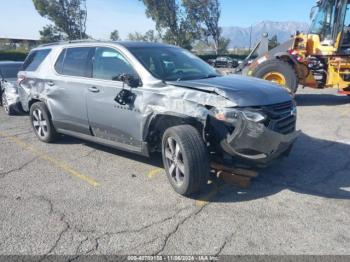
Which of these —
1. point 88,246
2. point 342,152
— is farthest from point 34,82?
point 342,152

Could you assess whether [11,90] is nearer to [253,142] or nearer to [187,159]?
[187,159]

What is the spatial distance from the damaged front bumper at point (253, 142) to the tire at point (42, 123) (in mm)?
3661

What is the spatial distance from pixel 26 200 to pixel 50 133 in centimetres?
240

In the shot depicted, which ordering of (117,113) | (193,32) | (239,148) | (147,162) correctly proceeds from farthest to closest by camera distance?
(193,32) → (147,162) → (117,113) → (239,148)

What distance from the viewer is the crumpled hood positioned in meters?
3.98

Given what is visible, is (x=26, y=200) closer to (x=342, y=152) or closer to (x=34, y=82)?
(x=34, y=82)

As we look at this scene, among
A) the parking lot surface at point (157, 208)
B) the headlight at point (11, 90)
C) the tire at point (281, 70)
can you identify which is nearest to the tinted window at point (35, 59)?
the parking lot surface at point (157, 208)

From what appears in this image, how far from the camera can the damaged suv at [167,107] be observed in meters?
3.96

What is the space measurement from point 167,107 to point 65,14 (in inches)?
2324

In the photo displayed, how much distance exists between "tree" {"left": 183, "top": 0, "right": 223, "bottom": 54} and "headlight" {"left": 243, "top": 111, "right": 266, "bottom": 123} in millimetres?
→ 56335

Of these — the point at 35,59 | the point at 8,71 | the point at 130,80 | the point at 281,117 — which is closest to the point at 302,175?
the point at 281,117

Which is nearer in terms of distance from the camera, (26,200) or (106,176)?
(26,200)

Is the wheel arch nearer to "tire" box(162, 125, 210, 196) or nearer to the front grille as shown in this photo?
"tire" box(162, 125, 210, 196)

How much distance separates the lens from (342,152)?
579 cm
